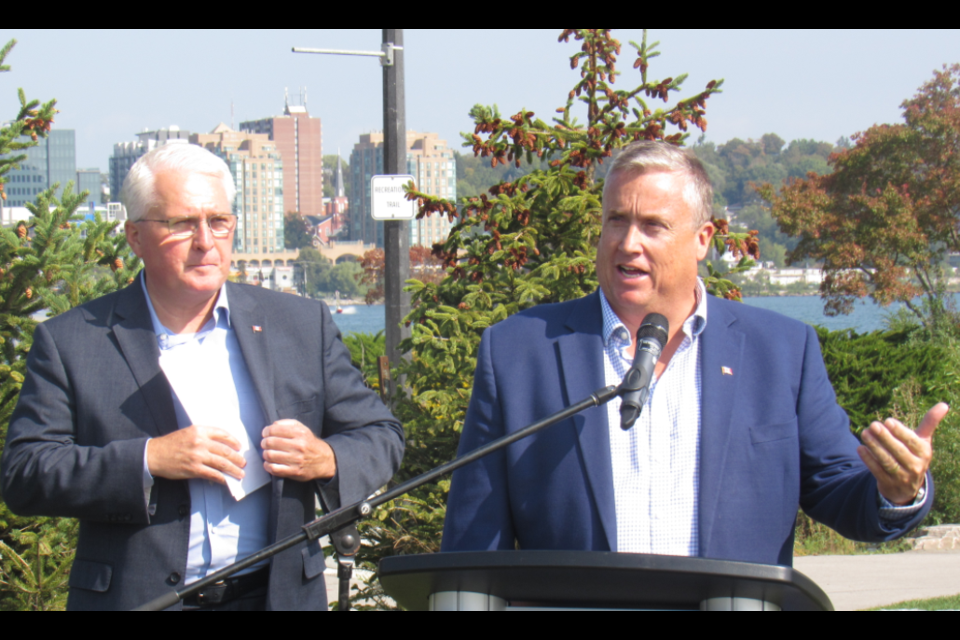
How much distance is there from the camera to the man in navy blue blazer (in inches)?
103

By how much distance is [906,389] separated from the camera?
10719mm

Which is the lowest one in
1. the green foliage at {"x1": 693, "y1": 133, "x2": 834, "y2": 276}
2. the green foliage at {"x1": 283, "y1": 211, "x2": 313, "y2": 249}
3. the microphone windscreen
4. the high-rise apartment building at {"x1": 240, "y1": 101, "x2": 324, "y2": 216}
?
the microphone windscreen

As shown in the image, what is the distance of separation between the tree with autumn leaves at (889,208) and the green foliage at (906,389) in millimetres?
8098

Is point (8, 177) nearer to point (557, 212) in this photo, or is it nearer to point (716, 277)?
point (557, 212)

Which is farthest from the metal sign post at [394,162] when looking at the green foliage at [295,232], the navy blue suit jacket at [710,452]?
the green foliage at [295,232]

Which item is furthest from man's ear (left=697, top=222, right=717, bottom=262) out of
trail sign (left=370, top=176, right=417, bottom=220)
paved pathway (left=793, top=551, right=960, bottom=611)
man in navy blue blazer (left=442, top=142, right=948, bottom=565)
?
trail sign (left=370, top=176, right=417, bottom=220)

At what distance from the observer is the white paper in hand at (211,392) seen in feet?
9.07

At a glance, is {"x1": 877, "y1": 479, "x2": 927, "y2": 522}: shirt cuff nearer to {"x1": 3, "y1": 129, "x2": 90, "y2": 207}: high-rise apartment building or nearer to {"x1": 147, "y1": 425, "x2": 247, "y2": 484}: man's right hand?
{"x1": 147, "y1": 425, "x2": 247, "y2": 484}: man's right hand

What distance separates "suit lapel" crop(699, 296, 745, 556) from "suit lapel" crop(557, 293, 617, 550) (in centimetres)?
25

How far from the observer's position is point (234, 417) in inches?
110

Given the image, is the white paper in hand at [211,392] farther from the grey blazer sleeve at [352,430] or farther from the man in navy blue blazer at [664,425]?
the man in navy blue blazer at [664,425]

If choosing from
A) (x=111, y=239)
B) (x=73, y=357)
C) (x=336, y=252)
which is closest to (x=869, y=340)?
(x=111, y=239)

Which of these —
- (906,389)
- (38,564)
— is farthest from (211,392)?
(906,389)

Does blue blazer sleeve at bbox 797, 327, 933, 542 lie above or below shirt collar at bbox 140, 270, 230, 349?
below
